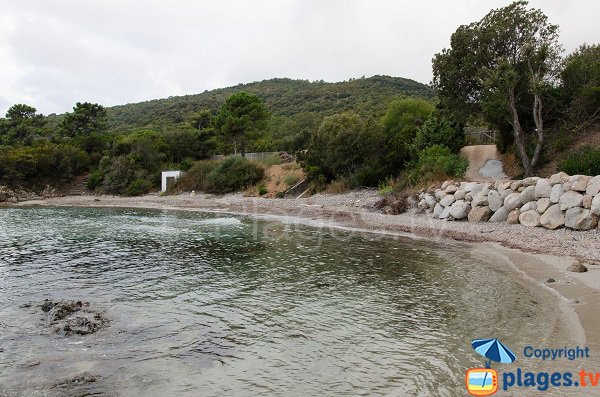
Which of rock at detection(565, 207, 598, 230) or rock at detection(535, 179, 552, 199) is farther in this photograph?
rock at detection(535, 179, 552, 199)

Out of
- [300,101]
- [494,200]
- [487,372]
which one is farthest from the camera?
[300,101]

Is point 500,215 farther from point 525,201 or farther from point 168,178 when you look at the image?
point 168,178

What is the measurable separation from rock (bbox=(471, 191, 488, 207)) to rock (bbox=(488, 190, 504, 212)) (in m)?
0.39

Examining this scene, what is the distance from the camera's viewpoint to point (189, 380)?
589 cm

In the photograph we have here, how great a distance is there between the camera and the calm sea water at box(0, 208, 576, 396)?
5.92 metres

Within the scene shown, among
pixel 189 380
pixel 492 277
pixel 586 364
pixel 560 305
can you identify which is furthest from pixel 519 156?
pixel 189 380

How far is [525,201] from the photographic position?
18.6m

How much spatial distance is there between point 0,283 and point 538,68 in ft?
92.1

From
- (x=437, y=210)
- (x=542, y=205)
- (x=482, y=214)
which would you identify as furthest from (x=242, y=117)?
(x=542, y=205)

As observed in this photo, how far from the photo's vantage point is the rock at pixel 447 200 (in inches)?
865

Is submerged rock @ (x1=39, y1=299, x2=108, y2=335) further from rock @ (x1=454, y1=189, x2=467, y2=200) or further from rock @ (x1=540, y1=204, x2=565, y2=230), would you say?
rock @ (x1=454, y1=189, x2=467, y2=200)

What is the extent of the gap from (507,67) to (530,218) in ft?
37.7

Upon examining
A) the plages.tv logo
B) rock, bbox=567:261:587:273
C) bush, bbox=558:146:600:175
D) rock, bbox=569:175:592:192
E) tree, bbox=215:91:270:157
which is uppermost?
tree, bbox=215:91:270:157

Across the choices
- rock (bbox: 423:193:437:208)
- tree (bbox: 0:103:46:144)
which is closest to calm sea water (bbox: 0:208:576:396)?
rock (bbox: 423:193:437:208)
